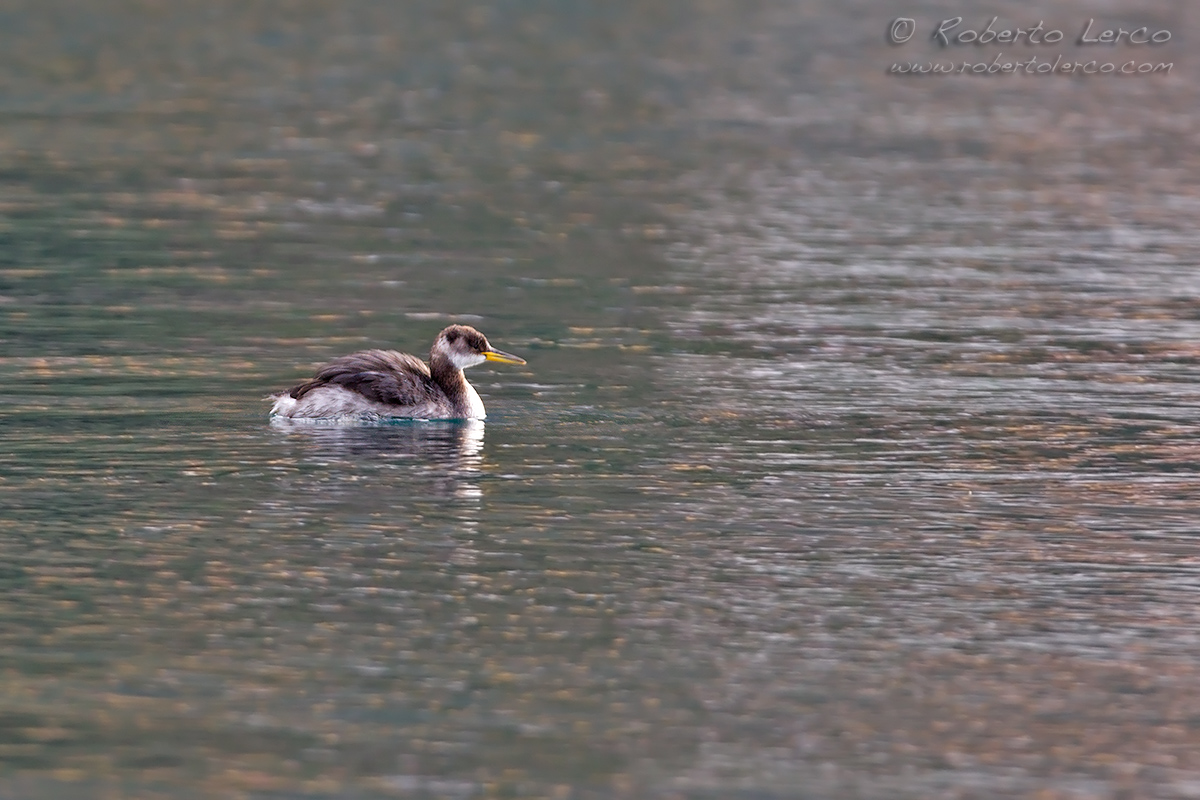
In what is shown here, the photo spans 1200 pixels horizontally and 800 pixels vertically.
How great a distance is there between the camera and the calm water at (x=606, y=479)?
10.5 metres

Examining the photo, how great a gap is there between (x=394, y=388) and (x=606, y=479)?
2699 millimetres

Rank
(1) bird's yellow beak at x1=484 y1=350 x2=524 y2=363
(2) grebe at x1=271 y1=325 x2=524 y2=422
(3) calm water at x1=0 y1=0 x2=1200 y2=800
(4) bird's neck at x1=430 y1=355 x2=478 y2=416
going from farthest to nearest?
(1) bird's yellow beak at x1=484 y1=350 x2=524 y2=363, (4) bird's neck at x1=430 y1=355 x2=478 y2=416, (2) grebe at x1=271 y1=325 x2=524 y2=422, (3) calm water at x1=0 y1=0 x2=1200 y2=800

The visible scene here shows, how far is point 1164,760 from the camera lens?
10266 millimetres

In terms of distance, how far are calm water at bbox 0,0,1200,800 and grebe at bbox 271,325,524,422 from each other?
206mm

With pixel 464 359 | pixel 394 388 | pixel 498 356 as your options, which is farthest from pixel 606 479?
pixel 464 359

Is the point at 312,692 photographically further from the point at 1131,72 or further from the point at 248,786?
the point at 1131,72

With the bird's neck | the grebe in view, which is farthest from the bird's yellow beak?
the bird's neck

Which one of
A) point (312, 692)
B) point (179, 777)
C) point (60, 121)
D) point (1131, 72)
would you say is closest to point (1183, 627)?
point (312, 692)

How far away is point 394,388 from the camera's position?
1753cm

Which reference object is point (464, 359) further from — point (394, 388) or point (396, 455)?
point (396, 455)

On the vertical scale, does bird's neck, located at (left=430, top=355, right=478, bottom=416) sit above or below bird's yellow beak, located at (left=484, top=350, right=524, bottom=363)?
below

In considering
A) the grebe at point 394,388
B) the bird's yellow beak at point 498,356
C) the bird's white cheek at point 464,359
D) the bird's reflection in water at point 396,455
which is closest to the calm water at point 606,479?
the bird's reflection in water at point 396,455

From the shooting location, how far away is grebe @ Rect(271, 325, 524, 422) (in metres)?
17.2

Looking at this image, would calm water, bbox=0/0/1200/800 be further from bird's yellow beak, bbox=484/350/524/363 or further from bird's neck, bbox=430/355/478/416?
bird's yellow beak, bbox=484/350/524/363
